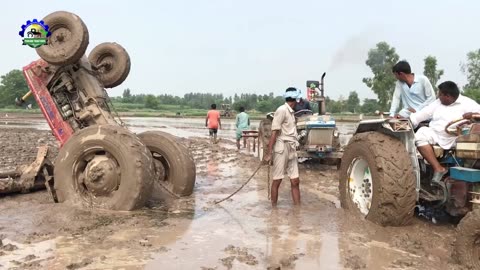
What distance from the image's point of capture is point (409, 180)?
5.05 metres

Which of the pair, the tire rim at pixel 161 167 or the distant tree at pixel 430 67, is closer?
the tire rim at pixel 161 167

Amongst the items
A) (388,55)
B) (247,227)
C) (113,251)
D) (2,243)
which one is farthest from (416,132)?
(388,55)

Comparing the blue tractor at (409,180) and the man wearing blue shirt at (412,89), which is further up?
the man wearing blue shirt at (412,89)

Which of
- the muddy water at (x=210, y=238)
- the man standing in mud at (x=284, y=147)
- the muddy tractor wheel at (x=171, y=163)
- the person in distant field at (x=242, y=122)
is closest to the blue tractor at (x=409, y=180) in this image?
the muddy water at (x=210, y=238)

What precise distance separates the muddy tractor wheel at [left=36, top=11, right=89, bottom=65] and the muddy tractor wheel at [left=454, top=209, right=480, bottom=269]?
5512 millimetres

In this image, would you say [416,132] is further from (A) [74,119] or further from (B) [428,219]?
(A) [74,119]

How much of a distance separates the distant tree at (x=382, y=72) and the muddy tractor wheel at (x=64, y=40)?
3841cm

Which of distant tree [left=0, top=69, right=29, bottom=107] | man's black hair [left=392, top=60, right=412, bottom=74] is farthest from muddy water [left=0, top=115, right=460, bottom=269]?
distant tree [left=0, top=69, right=29, bottom=107]

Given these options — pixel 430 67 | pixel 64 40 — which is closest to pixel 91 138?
pixel 64 40

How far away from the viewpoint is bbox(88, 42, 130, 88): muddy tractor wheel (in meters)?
8.62

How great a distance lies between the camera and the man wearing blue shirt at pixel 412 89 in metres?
6.19

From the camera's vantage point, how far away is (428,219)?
225 inches

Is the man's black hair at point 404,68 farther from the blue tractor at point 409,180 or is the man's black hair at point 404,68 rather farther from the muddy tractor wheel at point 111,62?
the muddy tractor wheel at point 111,62

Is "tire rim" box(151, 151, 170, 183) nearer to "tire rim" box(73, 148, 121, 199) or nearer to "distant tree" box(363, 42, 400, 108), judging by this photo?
"tire rim" box(73, 148, 121, 199)
